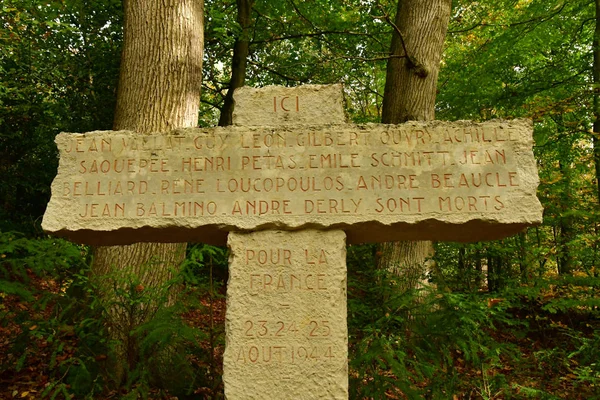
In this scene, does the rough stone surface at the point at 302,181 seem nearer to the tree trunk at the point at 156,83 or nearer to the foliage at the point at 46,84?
the tree trunk at the point at 156,83

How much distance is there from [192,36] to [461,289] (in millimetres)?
4096

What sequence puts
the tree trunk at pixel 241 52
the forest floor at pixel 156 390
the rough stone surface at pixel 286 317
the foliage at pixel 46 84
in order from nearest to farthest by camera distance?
1. the rough stone surface at pixel 286 317
2. the forest floor at pixel 156 390
3. the foliage at pixel 46 84
4. the tree trunk at pixel 241 52

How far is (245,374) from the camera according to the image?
313cm

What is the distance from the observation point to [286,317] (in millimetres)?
3217

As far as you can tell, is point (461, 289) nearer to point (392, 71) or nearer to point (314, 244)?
point (314, 244)

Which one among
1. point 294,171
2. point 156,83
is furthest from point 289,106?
point 156,83

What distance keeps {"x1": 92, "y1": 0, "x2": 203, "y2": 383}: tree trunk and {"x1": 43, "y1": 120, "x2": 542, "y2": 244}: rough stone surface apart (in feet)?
4.21

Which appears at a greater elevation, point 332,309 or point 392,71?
point 392,71

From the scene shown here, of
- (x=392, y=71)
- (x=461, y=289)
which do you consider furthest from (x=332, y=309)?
(x=392, y=71)

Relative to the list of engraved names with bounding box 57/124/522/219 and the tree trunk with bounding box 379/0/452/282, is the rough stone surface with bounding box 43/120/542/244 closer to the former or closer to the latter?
the list of engraved names with bounding box 57/124/522/219

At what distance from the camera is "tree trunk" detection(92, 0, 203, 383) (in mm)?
4746

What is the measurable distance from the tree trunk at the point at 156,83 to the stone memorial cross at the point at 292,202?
4.22ft

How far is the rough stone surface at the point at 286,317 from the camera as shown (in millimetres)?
3109

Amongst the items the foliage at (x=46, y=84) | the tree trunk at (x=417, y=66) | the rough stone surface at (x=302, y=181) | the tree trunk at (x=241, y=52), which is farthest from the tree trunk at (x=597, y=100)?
the foliage at (x=46, y=84)
